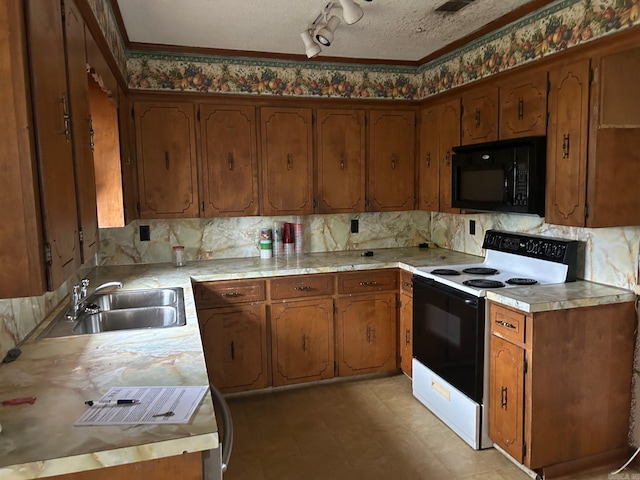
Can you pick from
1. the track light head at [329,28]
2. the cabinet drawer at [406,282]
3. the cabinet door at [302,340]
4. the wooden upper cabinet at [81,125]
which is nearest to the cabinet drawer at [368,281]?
the cabinet drawer at [406,282]

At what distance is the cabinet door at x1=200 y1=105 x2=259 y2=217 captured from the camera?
3.46 m

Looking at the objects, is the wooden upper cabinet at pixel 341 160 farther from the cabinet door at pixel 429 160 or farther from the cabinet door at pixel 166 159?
the cabinet door at pixel 166 159

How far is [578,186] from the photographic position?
2.42m

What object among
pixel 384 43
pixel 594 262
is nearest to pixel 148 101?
pixel 384 43

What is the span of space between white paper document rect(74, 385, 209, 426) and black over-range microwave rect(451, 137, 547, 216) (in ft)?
6.89

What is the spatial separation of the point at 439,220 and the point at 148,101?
255cm

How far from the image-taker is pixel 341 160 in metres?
3.76

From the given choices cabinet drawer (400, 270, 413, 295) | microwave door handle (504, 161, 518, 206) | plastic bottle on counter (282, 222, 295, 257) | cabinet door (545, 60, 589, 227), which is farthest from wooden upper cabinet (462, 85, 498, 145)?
plastic bottle on counter (282, 222, 295, 257)

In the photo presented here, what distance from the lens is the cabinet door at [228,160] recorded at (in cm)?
346

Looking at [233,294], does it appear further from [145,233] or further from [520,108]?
[520,108]

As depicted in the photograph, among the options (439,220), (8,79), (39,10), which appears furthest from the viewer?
(439,220)

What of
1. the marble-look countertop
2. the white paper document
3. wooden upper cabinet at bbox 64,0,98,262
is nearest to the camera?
the marble-look countertop

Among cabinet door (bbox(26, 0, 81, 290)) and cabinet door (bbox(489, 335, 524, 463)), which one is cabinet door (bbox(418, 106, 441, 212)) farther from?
cabinet door (bbox(26, 0, 81, 290))

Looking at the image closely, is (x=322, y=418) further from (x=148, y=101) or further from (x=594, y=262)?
(x=148, y=101)
